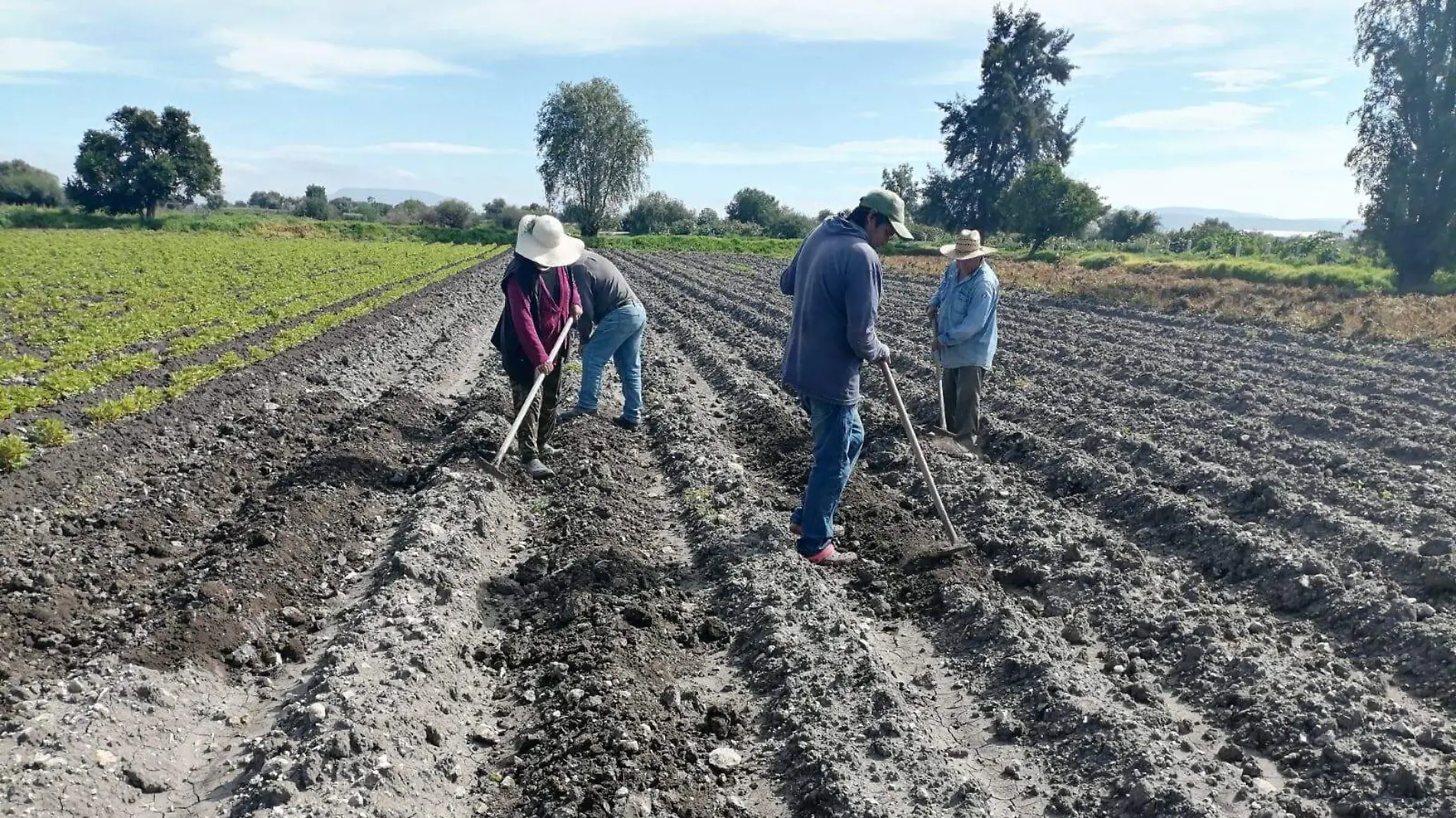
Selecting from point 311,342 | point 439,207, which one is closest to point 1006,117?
point 439,207

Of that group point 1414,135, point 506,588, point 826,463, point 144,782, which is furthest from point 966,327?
point 1414,135

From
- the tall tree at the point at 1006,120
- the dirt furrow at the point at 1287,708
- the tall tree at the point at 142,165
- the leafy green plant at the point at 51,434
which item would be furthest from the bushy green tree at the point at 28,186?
the dirt furrow at the point at 1287,708

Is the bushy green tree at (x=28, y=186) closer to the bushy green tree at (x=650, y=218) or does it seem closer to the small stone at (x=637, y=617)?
the bushy green tree at (x=650, y=218)

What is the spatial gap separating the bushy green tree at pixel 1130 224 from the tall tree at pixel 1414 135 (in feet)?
114

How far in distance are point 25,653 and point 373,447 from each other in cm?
411

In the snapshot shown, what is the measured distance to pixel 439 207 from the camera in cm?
8788

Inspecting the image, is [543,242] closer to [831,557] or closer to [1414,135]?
[831,557]

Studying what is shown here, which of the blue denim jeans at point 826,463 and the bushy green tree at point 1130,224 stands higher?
the bushy green tree at point 1130,224

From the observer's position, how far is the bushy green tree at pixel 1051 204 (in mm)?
51938

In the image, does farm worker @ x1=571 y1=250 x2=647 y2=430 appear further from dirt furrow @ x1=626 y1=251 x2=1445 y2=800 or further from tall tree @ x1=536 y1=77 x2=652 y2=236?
tall tree @ x1=536 y1=77 x2=652 y2=236

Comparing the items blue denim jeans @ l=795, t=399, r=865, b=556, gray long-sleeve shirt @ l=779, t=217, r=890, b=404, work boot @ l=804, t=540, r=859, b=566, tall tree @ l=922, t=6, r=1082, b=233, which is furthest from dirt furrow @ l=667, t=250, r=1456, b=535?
tall tree @ l=922, t=6, r=1082, b=233

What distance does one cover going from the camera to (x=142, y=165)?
73.8m

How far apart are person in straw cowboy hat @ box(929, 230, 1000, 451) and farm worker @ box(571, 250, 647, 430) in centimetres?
270

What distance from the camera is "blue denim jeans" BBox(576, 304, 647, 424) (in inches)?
359
